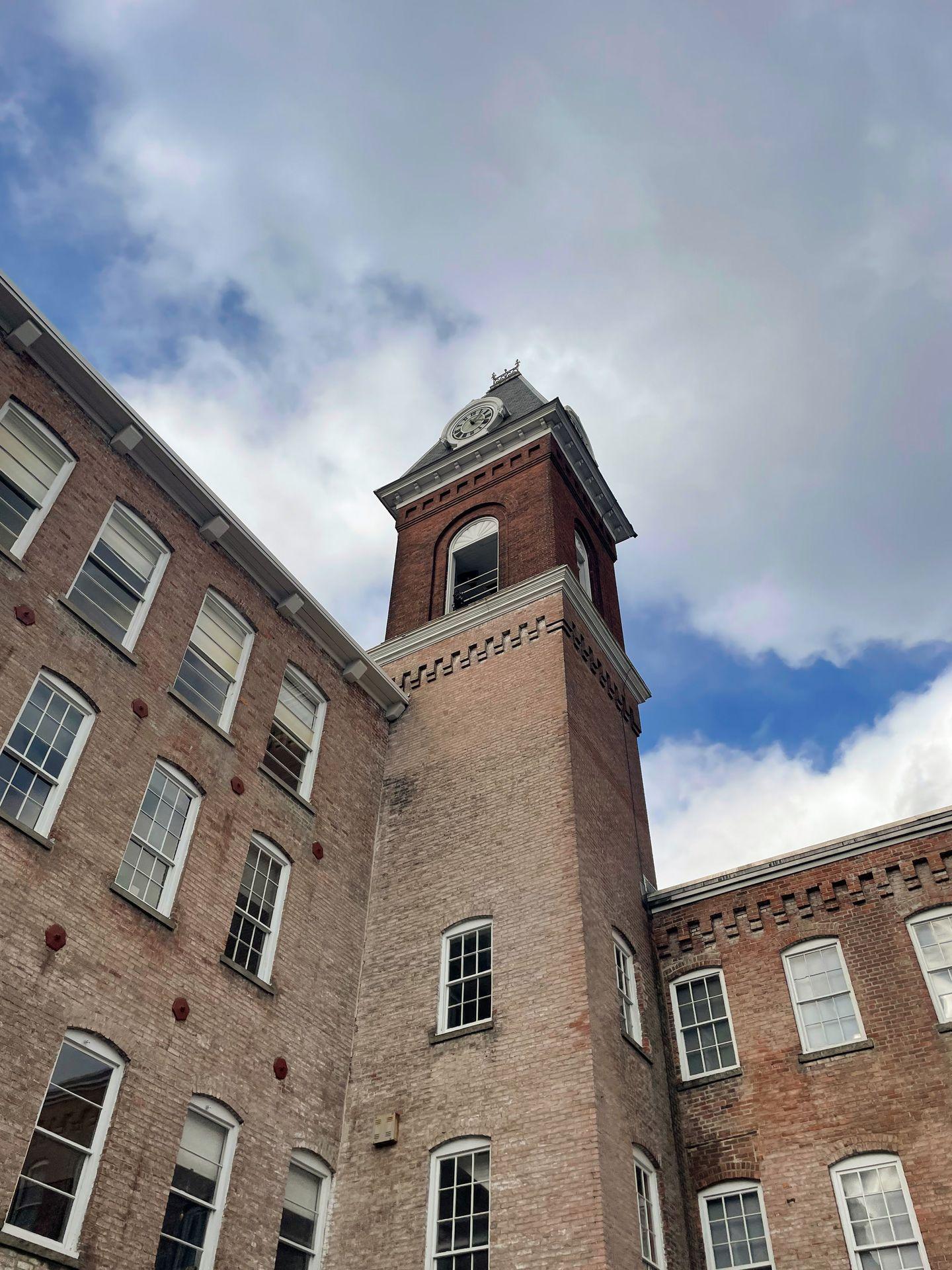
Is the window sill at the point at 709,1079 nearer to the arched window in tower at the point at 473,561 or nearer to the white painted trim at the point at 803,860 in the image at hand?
the white painted trim at the point at 803,860

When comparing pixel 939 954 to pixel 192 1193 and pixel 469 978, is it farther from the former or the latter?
pixel 192 1193

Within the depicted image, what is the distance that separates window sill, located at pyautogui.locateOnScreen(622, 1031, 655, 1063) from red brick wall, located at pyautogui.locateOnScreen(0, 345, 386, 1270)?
4556mm

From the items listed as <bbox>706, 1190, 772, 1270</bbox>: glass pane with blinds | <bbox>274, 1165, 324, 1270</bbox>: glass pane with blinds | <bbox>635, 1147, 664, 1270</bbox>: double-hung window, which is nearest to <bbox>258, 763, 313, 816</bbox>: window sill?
<bbox>274, 1165, 324, 1270</bbox>: glass pane with blinds

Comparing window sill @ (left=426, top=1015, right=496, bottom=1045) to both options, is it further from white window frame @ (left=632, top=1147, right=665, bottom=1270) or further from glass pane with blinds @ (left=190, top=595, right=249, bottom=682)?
glass pane with blinds @ (left=190, top=595, right=249, bottom=682)

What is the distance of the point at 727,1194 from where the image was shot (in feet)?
52.6

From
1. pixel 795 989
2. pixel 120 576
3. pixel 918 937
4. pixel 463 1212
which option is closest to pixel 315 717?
pixel 120 576

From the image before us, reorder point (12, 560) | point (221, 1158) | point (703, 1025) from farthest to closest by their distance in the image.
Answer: point (703, 1025)
point (12, 560)
point (221, 1158)

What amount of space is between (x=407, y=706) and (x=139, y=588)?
7.26m

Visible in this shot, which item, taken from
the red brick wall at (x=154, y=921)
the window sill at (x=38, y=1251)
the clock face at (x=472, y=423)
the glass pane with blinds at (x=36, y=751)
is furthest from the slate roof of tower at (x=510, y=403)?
the window sill at (x=38, y=1251)

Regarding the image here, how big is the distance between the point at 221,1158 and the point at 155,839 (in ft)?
14.4

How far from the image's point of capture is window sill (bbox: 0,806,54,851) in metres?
12.6

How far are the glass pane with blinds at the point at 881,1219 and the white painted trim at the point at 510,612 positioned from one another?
1194 cm

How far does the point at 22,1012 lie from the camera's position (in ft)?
38.7

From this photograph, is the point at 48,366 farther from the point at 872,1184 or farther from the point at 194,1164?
the point at 872,1184
